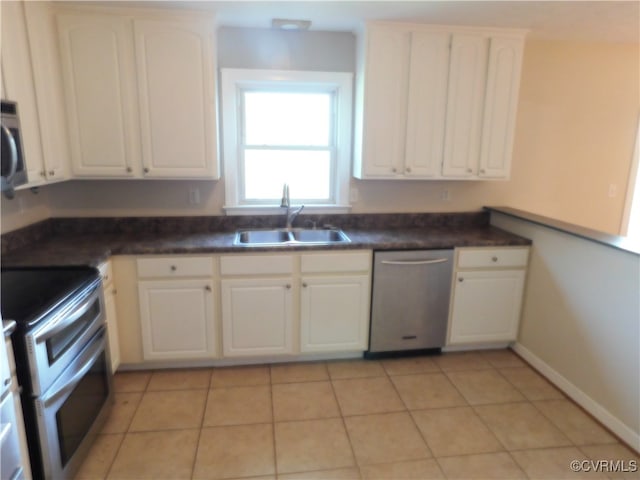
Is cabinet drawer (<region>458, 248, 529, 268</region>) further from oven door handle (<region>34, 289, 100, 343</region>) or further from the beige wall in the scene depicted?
oven door handle (<region>34, 289, 100, 343</region>)

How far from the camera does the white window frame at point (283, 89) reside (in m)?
2.88

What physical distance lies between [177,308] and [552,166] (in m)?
3.07

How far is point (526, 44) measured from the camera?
10.1 ft

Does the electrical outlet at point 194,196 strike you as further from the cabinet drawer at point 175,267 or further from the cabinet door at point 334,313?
the cabinet door at point 334,313

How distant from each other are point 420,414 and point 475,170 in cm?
171

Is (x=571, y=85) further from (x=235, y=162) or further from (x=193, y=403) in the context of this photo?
(x=193, y=403)

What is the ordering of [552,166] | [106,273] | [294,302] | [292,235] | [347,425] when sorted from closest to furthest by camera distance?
[347,425] < [106,273] < [294,302] < [292,235] < [552,166]

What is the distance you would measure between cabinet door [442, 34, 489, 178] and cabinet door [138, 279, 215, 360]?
1.91 meters

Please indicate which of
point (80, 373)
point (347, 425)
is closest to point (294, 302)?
point (347, 425)

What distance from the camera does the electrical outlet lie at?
299 cm

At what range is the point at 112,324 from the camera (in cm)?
248

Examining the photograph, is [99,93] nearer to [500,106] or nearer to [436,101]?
[436,101]

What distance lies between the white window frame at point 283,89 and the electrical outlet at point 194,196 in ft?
0.68

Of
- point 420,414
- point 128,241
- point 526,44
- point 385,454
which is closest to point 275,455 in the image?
point 385,454
